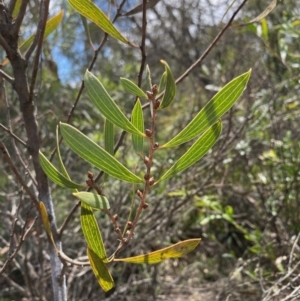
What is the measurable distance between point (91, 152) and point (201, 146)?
0.42 feet

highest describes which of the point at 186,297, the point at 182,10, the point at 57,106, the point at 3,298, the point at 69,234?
the point at 182,10

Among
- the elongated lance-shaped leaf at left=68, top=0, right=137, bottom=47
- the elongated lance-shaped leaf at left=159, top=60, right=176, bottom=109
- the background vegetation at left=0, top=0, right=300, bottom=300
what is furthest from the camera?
the background vegetation at left=0, top=0, right=300, bottom=300

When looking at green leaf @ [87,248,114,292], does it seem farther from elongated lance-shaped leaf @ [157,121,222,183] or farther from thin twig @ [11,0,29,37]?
thin twig @ [11,0,29,37]

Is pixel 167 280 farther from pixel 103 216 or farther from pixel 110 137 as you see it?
pixel 110 137

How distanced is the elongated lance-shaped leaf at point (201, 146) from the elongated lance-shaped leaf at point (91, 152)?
54 millimetres

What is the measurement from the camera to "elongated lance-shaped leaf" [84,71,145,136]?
1.84 ft

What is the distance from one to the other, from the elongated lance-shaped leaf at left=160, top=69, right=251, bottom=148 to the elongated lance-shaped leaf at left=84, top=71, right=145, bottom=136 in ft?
0.23

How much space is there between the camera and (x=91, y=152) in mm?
565

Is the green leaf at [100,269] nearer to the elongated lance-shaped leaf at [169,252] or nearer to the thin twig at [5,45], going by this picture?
the elongated lance-shaped leaf at [169,252]

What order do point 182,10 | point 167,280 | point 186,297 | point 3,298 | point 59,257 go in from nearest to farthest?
point 59,257
point 3,298
point 186,297
point 167,280
point 182,10

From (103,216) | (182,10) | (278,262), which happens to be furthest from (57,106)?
(278,262)

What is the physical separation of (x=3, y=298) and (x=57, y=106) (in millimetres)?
1045

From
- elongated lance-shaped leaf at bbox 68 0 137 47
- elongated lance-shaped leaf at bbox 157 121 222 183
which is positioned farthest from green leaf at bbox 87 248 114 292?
elongated lance-shaped leaf at bbox 68 0 137 47

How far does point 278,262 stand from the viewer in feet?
4.10
